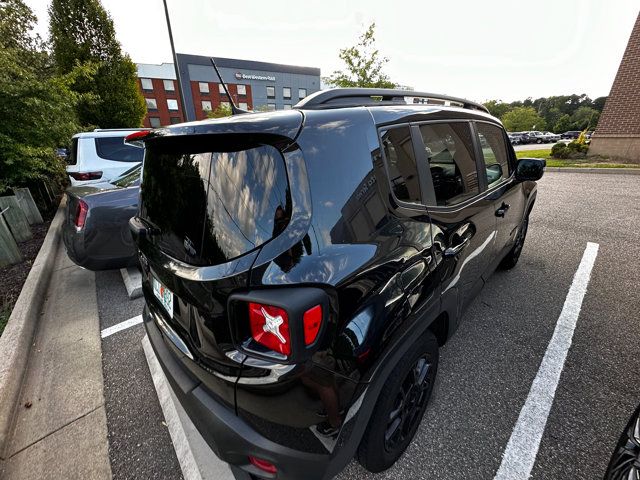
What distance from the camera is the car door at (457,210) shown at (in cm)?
167

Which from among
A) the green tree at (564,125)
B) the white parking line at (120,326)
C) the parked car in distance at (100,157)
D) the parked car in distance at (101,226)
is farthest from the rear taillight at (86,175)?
the green tree at (564,125)

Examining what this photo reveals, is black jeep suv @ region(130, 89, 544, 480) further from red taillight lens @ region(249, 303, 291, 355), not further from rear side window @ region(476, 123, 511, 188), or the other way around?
rear side window @ region(476, 123, 511, 188)

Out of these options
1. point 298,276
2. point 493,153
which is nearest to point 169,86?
point 493,153

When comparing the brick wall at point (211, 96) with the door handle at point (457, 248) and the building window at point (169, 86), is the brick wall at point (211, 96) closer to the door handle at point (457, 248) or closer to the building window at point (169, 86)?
the building window at point (169, 86)

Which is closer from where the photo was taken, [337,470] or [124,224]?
[337,470]

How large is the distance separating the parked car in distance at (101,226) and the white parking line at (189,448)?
1893mm

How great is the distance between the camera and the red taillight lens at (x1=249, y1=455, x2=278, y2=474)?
1.18m

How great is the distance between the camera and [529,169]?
286cm

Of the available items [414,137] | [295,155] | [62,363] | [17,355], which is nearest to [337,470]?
[295,155]

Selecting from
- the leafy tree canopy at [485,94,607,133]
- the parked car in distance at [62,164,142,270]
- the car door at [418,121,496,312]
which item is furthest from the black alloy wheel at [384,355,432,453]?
the leafy tree canopy at [485,94,607,133]

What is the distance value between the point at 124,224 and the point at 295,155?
3010 millimetres

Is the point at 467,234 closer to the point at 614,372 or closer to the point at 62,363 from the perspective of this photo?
the point at 614,372

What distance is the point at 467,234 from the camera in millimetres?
1932

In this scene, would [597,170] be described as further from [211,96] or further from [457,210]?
[211,96]
